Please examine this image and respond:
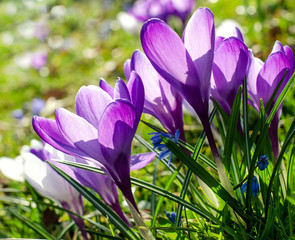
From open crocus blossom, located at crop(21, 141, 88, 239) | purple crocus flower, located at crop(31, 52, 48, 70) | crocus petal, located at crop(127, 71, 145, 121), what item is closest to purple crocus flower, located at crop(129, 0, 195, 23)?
open crocus blossom, located at crop(21, 141, 88, 239)

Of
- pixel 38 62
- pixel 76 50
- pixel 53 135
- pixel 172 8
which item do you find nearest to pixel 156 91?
pixel 53 135

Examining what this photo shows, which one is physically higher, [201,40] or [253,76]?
[201,40]

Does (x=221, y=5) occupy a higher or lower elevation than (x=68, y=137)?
higher

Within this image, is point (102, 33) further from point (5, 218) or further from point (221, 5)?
point (5, 218)

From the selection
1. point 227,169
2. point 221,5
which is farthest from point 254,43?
point 227,169

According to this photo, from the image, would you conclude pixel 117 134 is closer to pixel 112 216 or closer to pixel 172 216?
pixel 112 216

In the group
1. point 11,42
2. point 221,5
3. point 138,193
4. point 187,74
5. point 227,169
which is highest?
point 11,42

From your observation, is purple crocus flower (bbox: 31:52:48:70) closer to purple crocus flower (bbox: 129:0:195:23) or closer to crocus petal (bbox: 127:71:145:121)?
purple crocus flower (bbox: 129:0:195:23)
